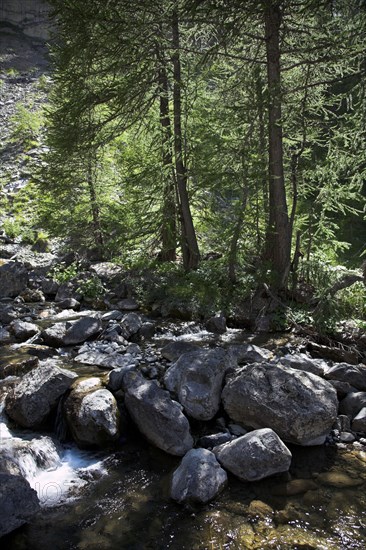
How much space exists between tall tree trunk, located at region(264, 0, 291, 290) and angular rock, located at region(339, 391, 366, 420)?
4.02 metres

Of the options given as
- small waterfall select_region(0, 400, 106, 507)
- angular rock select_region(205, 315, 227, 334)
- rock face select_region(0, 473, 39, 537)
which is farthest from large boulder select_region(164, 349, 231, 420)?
angular rock select_region(205, 315, 227, 334)

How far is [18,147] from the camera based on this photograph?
2350 centimetres

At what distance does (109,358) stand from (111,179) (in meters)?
8.89

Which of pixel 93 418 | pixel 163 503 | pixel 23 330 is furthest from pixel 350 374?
pixel 23 330

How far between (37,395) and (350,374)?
14.5ft

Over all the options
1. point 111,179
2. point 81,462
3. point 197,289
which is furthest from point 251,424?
point 111,179

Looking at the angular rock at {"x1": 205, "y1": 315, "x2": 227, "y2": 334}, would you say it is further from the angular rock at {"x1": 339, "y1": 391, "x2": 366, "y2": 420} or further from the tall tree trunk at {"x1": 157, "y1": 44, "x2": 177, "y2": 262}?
the angular rock at {"x1": 339, "y1": 391, "x2": 366, "y2": 420}

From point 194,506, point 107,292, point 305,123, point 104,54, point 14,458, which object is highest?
point 104,54

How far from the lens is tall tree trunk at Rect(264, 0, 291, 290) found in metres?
8.96

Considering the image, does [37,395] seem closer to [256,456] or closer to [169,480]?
[169,480]

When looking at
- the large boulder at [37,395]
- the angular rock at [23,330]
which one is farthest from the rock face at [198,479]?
the angular rock at [23,330]

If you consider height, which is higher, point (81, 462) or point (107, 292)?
point (107, 292)

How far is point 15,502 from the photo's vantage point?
3871 mm

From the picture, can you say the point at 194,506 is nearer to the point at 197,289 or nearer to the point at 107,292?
the point at 197,289
